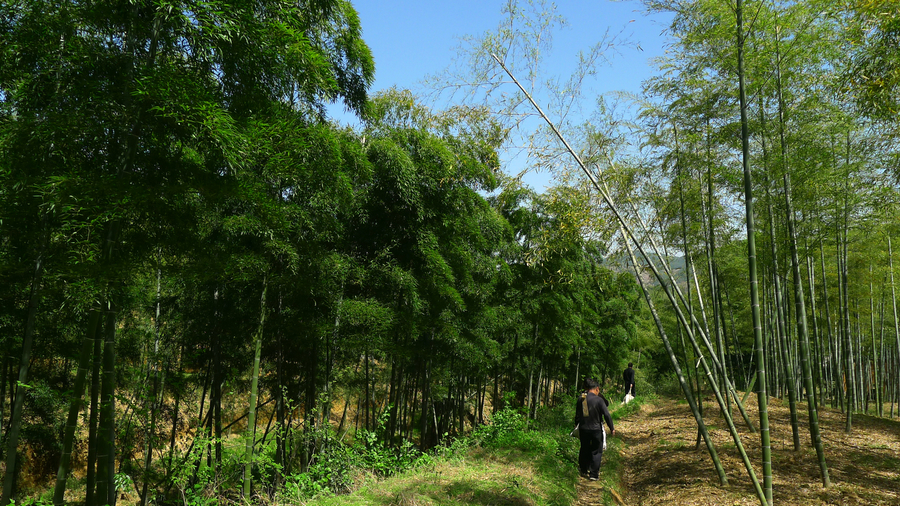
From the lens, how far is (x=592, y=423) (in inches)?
224

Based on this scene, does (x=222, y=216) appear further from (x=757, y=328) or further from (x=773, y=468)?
(x=773, y=468)

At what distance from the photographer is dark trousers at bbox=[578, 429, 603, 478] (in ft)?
18.8

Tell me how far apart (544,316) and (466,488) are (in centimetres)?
785

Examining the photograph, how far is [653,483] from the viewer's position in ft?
20.2

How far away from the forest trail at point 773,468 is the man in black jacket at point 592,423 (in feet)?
0.98

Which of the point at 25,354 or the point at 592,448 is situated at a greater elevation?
the point at 25,354

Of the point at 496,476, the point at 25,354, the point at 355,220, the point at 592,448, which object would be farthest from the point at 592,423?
the point at 25,354

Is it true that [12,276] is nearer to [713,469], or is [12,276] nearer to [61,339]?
[61,339]

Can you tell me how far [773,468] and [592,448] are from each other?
2.25 meters

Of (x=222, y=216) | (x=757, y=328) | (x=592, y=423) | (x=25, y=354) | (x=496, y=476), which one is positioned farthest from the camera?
(x=592, y=423)

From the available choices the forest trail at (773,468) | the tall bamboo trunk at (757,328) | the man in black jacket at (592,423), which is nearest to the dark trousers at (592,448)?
the man in black jacket at (592,423)

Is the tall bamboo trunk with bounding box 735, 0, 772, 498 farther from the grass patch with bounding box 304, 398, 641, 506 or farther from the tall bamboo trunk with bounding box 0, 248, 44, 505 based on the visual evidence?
the tall bamboo trunk with bounding box 0, 248, 44, 505

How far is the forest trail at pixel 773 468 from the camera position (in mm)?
5062

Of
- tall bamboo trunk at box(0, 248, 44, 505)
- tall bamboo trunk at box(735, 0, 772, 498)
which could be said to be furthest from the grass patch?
tall bamboo trunk at box(0, 248, 44, 505)
